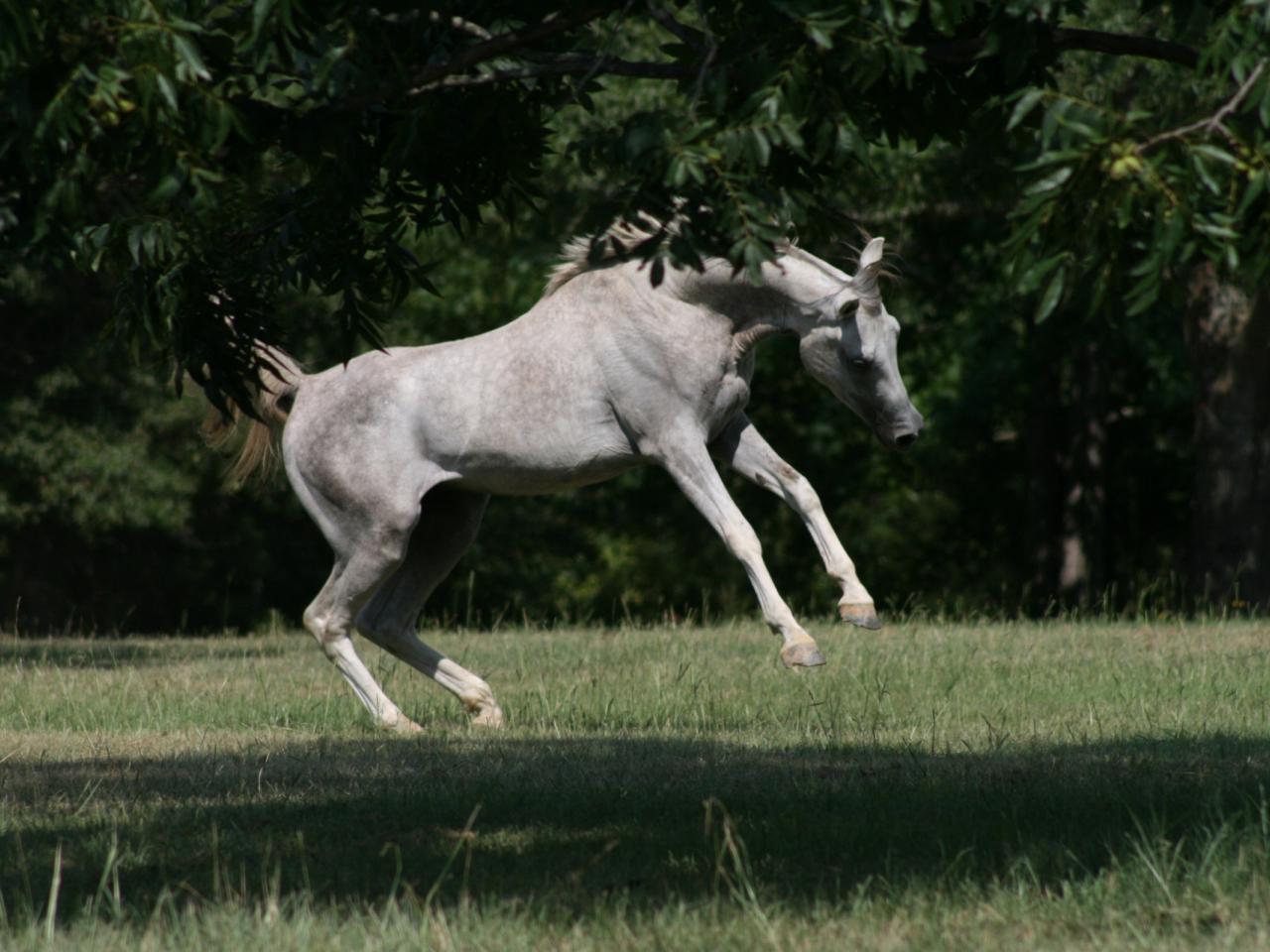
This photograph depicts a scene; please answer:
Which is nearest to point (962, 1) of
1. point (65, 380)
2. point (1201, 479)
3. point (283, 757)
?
point (283, 757)

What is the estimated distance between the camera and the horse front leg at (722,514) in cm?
838

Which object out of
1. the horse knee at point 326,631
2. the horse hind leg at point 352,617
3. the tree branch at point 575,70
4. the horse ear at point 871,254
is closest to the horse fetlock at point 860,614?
the horse ear at point 871,254

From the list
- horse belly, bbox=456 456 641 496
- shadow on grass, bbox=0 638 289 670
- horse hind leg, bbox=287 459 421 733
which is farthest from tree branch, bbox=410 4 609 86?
shadow on grass, bbox=0 638 289 670

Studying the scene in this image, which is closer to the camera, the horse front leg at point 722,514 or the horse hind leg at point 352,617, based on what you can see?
the horse front leg at point 722,514

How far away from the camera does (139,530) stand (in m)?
26.0

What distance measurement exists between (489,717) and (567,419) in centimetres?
165

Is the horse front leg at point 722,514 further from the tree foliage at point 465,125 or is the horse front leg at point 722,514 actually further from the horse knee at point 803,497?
the tree foliage at point 465,125

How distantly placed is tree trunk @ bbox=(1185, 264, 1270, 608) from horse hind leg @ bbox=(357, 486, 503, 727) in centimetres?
1116

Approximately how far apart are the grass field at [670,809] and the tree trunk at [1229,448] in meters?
7.68

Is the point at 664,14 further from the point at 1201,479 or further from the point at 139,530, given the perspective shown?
the point at 139,530

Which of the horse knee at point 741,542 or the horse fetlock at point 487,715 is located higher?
the horse knee at point 741,542

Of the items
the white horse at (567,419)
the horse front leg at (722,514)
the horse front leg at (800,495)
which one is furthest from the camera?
the white horse at (567,419)

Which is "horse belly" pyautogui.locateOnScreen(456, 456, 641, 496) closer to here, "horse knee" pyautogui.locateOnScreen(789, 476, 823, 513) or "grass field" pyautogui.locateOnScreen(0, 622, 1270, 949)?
"horse knee" pyautogui.locateOnScreen(789, 476, 823, 513)

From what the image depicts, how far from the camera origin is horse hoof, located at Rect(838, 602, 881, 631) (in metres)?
8.06
